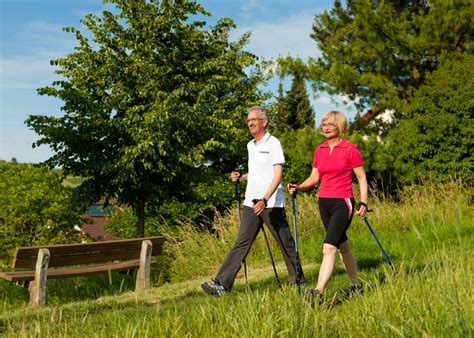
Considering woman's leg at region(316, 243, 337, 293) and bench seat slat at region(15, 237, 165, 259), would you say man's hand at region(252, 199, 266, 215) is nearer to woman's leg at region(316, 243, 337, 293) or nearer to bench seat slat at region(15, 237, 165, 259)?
woman's leg at region(316, 243, 337, 293)

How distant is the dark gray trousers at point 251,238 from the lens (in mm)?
6324

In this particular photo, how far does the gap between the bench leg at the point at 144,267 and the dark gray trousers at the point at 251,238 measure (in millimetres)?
3659

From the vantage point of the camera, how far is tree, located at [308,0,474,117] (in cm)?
2083

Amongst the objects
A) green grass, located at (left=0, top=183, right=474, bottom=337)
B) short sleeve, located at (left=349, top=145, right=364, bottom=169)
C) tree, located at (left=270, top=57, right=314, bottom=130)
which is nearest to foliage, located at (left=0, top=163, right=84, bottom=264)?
green grass, located at (left=0, top=183, right=474, bottom=337)

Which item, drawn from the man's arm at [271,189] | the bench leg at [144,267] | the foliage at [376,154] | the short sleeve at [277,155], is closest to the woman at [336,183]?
the man's arm at [271,189]

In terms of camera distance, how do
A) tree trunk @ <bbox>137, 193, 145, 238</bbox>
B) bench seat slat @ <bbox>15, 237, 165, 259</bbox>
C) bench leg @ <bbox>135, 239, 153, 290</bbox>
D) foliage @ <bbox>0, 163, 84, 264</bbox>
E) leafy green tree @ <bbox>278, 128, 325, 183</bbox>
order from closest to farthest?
bench seat slat @ <bbox>15, 237, 165, 259</bbox> < bench leg @ <bbox>135, 239, 153, 290</bbox> < foliage @ <bbox>0, 163, 84, 264</bbox> < tree trunk @ <bbox>137, 193, 145, 238</bbox> < leafy green tree @ <bbox>278, 128, 325, 183</bbox>

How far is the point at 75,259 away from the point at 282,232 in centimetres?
394

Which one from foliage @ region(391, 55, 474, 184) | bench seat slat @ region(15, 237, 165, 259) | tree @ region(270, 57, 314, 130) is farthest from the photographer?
tree @ region(270, 57, 314, 130)

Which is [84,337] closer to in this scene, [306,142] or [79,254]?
[79,254]

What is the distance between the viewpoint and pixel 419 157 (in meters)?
18.6

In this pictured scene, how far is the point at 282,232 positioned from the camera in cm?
639

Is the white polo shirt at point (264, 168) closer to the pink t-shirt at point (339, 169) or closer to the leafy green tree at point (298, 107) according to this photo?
the pink t-shirt at point (339, 169)

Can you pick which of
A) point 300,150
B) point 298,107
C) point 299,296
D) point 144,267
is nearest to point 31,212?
point 144,267

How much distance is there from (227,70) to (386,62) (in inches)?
219
